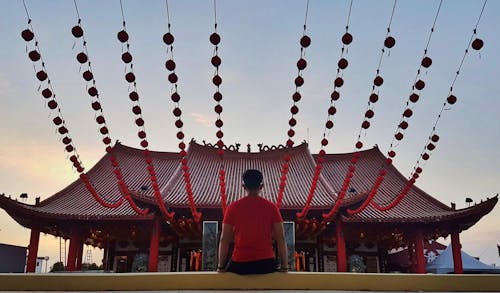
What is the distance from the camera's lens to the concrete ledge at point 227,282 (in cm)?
405

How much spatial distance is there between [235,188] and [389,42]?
11880 mm

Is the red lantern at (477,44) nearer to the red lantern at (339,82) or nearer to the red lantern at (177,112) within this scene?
the red lantern at (339,82)

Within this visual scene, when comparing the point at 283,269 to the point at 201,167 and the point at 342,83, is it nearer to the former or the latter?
the point at 342,83

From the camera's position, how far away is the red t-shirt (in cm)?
388

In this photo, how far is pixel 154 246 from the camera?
48.5 feet

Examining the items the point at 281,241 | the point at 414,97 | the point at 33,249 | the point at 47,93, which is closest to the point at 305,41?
the point at 414,97

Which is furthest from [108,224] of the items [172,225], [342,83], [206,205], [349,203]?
[342,83]

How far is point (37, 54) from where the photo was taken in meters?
6.59

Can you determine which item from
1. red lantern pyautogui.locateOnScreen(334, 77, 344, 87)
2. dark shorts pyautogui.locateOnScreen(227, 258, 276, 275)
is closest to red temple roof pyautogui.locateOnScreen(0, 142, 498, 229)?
red lantern pyautogui.locateOnScreen(334, 77, 344, 87)

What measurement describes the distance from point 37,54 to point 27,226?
40.3 ft

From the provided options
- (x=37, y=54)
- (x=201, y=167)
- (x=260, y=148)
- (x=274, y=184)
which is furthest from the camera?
(x=260, y=148)

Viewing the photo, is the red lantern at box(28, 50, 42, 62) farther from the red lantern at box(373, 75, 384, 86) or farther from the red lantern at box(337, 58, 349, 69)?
the red lantern at box(373, 75, 384, 86)

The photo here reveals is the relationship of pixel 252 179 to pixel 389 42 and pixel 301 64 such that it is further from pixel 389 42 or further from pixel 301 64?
pixel 389 42

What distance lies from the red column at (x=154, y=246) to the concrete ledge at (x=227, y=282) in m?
10.9
